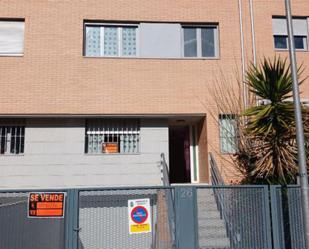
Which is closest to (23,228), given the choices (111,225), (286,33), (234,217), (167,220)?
(111,225)

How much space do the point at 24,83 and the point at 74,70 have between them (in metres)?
1.57

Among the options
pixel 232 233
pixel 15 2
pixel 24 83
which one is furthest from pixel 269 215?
pixel 15 2

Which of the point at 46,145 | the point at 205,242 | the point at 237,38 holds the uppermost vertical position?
the point at 237,38

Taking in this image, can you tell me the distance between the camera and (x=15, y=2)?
43.1ft

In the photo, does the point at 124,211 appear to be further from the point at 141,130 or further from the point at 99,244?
the point at 141,130

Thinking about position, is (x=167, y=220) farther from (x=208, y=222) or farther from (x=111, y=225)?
(x=111, y=225)

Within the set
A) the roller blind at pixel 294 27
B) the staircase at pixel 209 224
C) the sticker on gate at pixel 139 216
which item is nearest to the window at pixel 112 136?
the staircase at pixel 209 224

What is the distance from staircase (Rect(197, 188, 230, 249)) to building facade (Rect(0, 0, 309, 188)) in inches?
179

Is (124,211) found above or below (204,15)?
below

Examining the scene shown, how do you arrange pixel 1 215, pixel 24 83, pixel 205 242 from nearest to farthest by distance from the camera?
pixel 1 215 < pixel 205 242 < pixel 24 83

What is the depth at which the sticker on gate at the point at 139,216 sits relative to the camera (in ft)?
25.0

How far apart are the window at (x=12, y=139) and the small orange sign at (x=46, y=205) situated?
577cm

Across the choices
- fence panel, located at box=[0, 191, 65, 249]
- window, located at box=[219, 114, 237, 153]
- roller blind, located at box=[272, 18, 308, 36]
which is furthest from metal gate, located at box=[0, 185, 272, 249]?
roller blind, located at box=[272, 18, 308, 36]

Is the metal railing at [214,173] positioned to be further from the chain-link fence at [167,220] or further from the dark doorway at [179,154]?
the chain-link fence at [167,220]
